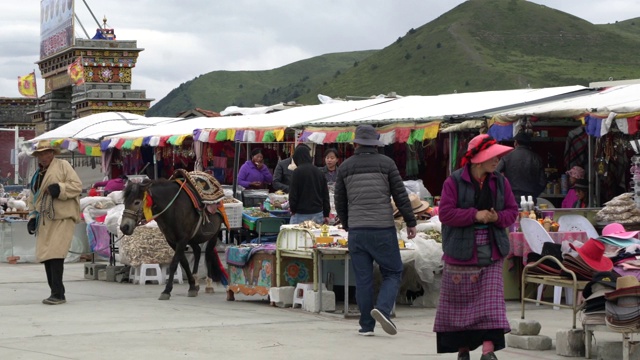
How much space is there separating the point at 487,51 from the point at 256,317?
4365 inches

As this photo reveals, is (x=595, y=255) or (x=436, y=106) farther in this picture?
(x=436, y=106)

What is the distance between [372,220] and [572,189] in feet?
20.7

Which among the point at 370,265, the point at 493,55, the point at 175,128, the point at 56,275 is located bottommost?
the point at 56,275

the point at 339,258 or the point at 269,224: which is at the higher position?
the point at 269,224

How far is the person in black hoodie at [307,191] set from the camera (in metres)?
14.2

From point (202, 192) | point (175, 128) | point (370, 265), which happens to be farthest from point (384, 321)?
point (175, 128)

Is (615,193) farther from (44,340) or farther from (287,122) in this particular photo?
(44,340)

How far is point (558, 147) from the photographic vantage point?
1852 cm

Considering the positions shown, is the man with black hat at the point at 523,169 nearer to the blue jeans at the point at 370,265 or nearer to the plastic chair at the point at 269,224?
the plastic chair at the point at 269,224

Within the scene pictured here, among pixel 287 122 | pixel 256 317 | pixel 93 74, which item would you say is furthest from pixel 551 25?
pixel 256 317

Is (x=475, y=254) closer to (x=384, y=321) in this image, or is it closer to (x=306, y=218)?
(x=384, y=321)

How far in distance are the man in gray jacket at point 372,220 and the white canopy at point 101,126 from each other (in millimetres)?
18359

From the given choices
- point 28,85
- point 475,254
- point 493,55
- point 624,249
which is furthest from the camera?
point 493,55

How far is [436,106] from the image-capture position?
63.1ft
